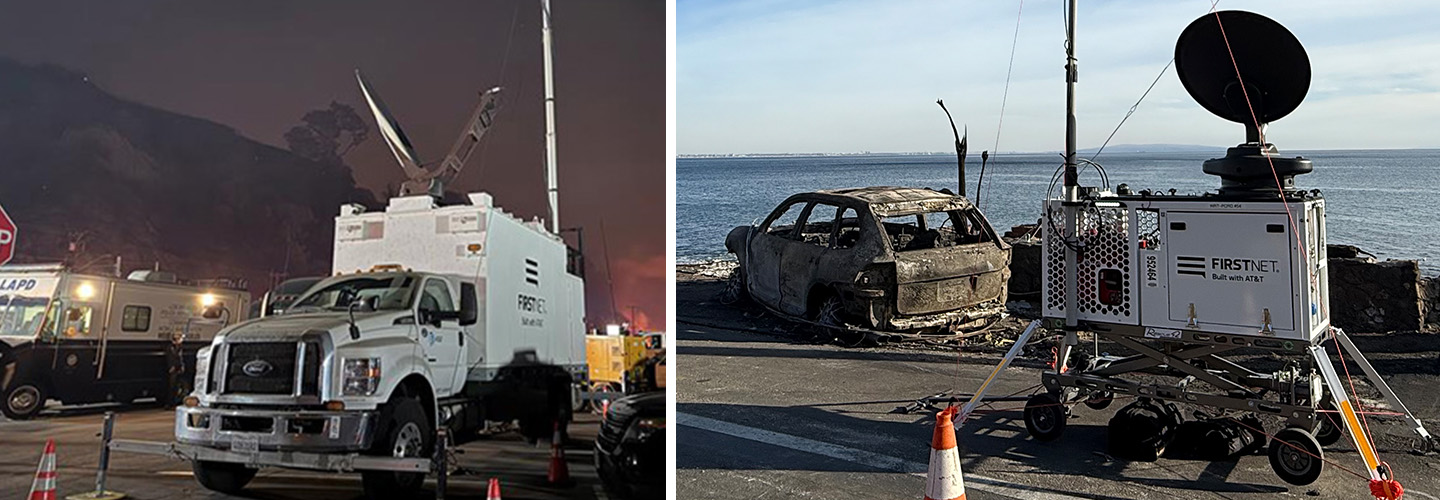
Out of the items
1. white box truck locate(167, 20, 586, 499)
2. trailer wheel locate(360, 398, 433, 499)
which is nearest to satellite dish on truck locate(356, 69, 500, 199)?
white box truck locate(167, 20, 586, 499)

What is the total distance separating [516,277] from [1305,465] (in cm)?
440

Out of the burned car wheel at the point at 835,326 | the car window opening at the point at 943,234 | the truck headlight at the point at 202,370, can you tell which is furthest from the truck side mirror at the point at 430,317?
the car window opening at the point at 943,234

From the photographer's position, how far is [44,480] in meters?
3.81

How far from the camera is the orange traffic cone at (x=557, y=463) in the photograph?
13.8ft

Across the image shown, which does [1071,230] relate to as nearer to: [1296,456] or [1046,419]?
[1046,419]

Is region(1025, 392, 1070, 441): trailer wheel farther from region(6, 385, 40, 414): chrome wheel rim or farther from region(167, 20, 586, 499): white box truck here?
region(6, 385, 40, 414): chrome wheel rim

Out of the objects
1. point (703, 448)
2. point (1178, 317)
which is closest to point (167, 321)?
point (703, 448)

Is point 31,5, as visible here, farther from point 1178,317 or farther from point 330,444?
point 1178,317

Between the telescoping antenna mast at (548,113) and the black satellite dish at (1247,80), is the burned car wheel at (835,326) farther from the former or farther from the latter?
the telescoping antenna mast at (548,113)

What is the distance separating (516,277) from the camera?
13.4 feet

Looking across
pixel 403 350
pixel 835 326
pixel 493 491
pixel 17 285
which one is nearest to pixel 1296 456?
pixel 493 491

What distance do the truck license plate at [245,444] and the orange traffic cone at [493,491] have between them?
2.95 feet

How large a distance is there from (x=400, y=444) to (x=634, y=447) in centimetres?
106

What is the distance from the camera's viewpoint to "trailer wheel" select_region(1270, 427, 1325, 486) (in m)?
5.24
